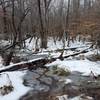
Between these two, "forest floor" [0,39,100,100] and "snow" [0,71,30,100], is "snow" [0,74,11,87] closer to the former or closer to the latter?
"forest floor" [0,39,100,100]

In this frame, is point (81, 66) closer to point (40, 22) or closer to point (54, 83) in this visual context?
point (54, 83)

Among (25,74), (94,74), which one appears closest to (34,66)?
(25,74)

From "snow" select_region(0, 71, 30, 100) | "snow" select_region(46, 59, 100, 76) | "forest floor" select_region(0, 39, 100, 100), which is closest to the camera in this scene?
"snow" select_region(0, 71, 30, 100)

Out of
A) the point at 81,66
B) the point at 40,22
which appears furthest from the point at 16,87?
the point at 40,22

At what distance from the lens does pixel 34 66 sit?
13477mm

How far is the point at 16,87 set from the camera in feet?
31.8

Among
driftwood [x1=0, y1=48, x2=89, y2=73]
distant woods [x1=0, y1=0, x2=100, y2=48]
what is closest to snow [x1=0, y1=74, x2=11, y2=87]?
driftwood [x1=0, y1=48, x2=89, y2=73]

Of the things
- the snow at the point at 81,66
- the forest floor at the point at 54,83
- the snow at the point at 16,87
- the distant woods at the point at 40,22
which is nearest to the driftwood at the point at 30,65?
the forest floor at the point at 54,83

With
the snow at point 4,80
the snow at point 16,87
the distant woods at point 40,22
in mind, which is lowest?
the snow at point 16,87

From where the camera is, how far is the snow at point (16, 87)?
8713 mm

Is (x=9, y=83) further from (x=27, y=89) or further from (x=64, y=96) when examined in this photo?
(x=64, y=96)

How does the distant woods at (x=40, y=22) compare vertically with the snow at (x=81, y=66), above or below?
above

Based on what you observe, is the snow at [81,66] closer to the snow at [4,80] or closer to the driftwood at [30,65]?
the driftwood at [30,65]

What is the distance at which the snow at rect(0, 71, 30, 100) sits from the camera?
8713 millimetres
